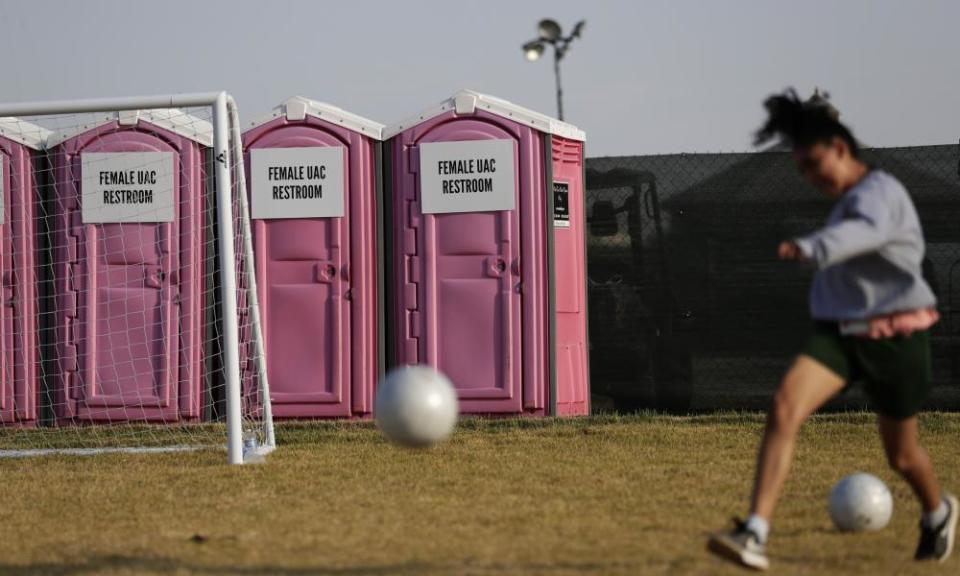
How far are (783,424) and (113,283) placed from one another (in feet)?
24.9

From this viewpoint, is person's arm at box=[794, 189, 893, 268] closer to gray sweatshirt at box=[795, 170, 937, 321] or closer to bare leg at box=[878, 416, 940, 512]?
gray sweatshirt at box=[795, 170, 937, 321]

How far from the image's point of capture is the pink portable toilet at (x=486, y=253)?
1054 centimetres

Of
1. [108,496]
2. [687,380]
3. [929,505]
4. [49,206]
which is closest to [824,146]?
[929,505]

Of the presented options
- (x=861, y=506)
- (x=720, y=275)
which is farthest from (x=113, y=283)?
(x=861, y=506)

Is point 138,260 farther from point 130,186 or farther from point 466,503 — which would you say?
point 466,503

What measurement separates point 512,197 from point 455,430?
1.92m

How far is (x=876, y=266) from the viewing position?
4691mm

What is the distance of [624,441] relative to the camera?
9625 millimetres

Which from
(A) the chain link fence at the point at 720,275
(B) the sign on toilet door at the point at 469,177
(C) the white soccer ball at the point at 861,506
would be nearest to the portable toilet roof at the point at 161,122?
(B) the sign on toilet door at the point at 469,177

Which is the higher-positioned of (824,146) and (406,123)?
(406,123)

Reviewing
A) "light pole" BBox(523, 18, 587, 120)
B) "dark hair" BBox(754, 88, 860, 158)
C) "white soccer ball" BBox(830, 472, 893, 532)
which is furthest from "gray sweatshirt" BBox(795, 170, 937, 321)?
"light pole" BBox(523, 18, 587, 120)

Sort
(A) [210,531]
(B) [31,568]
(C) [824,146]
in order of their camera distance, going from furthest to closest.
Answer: (A) [210,531], (B) [31,568], (C) [824,146]

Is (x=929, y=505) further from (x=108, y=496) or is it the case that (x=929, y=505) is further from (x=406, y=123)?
(x=406, y=123)

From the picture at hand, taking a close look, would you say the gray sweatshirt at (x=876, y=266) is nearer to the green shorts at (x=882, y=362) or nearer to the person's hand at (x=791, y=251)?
the green shorts at (x=882, y=362)
